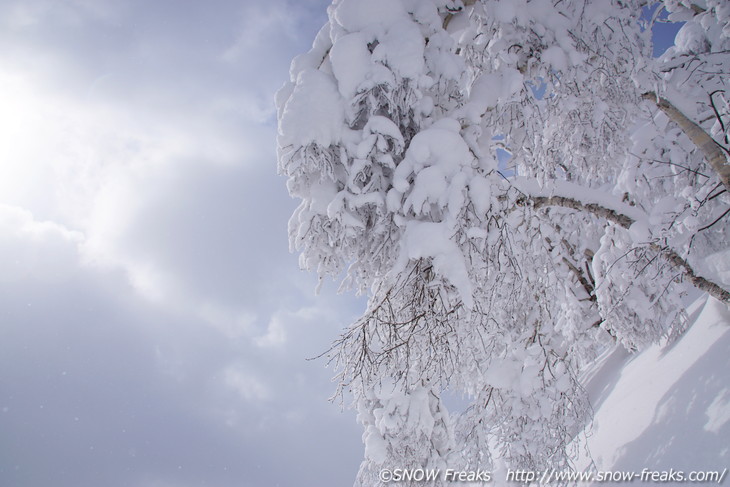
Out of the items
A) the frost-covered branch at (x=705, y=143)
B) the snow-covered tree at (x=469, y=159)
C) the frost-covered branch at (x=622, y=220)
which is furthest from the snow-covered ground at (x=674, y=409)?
the frost-covered branch at (x=705, y=143)

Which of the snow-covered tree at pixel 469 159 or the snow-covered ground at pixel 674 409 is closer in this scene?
the snow-covered tree at pixel 469 159

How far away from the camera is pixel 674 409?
5.73 m

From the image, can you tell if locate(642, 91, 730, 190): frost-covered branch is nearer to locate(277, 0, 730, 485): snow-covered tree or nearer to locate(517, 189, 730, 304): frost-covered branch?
locate(277, 0, 730, 485): snow-covered tree

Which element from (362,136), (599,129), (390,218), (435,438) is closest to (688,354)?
(599,129)

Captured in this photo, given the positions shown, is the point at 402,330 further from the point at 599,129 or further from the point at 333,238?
the point at 599,129

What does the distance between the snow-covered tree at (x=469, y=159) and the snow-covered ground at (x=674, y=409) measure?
103 cm

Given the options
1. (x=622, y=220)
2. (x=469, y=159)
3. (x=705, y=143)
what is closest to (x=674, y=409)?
(x=622, y=220)

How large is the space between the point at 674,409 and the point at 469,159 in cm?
573

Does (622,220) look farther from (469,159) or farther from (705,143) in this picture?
(469,159)

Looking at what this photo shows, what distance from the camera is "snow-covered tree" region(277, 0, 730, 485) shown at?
2.96 meters

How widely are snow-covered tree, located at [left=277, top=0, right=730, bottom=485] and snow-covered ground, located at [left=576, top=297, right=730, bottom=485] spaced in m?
1.03

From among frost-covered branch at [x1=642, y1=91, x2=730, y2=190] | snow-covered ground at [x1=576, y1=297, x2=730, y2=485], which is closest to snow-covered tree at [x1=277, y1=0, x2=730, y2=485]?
frost-covered branch at [x1=642, y1=91, x2=730, y2=190]

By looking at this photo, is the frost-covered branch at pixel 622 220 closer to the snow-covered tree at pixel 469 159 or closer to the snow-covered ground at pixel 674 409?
the snow-covered tree at pixel 469 159

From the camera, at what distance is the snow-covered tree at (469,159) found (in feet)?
9.72
